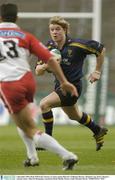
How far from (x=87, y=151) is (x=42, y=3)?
14.2 metres

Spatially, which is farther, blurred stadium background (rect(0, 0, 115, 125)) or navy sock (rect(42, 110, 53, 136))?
blurred stadium background (rect(0, 0, 115, 125))

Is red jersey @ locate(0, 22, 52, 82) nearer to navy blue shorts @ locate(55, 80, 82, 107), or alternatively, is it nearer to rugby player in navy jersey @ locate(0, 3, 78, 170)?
rugby player in navy jersey @ locate(0, 3, 78, 170)

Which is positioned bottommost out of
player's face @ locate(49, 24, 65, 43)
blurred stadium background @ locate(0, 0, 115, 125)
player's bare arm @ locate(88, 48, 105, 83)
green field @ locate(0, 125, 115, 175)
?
blurred stadium background @ locate(0, 0, 115, 125)

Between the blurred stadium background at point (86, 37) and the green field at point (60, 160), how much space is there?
13.0 ft

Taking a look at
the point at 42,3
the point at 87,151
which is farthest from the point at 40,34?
the point at 87,151

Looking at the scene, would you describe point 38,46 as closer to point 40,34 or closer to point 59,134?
point 59,134

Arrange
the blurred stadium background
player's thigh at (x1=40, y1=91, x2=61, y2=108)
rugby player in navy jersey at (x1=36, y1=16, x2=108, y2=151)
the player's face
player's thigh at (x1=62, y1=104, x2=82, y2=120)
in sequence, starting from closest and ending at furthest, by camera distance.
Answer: the player's face, rugby player in navy jersey at (x1=36, y1=16, x2=108, y2=151), player's thigh at (x1=40, y1=91, x2=61, y2=108), player's thigh at (x1=62, y1=104, x2=82, y2=120), the blurred stadium background

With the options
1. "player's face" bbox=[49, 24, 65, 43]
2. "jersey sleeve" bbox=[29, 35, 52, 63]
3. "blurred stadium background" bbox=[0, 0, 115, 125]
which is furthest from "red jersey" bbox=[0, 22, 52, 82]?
"blurred stadium background" bbox=[0, 0, 115, 125]

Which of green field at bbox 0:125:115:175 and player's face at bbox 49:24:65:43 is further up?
player's face at bbox 49:24:65:43

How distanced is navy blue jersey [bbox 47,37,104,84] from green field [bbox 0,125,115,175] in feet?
4.40

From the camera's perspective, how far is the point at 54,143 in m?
9.98

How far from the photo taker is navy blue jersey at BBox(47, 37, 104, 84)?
13.0 metres

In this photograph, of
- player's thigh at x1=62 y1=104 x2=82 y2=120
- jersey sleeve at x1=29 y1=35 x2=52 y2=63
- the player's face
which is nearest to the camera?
jersey sleeve at x1=29 y1=35 x2=52 y2=63

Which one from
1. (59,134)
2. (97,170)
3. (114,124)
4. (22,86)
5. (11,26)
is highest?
(11,26)
